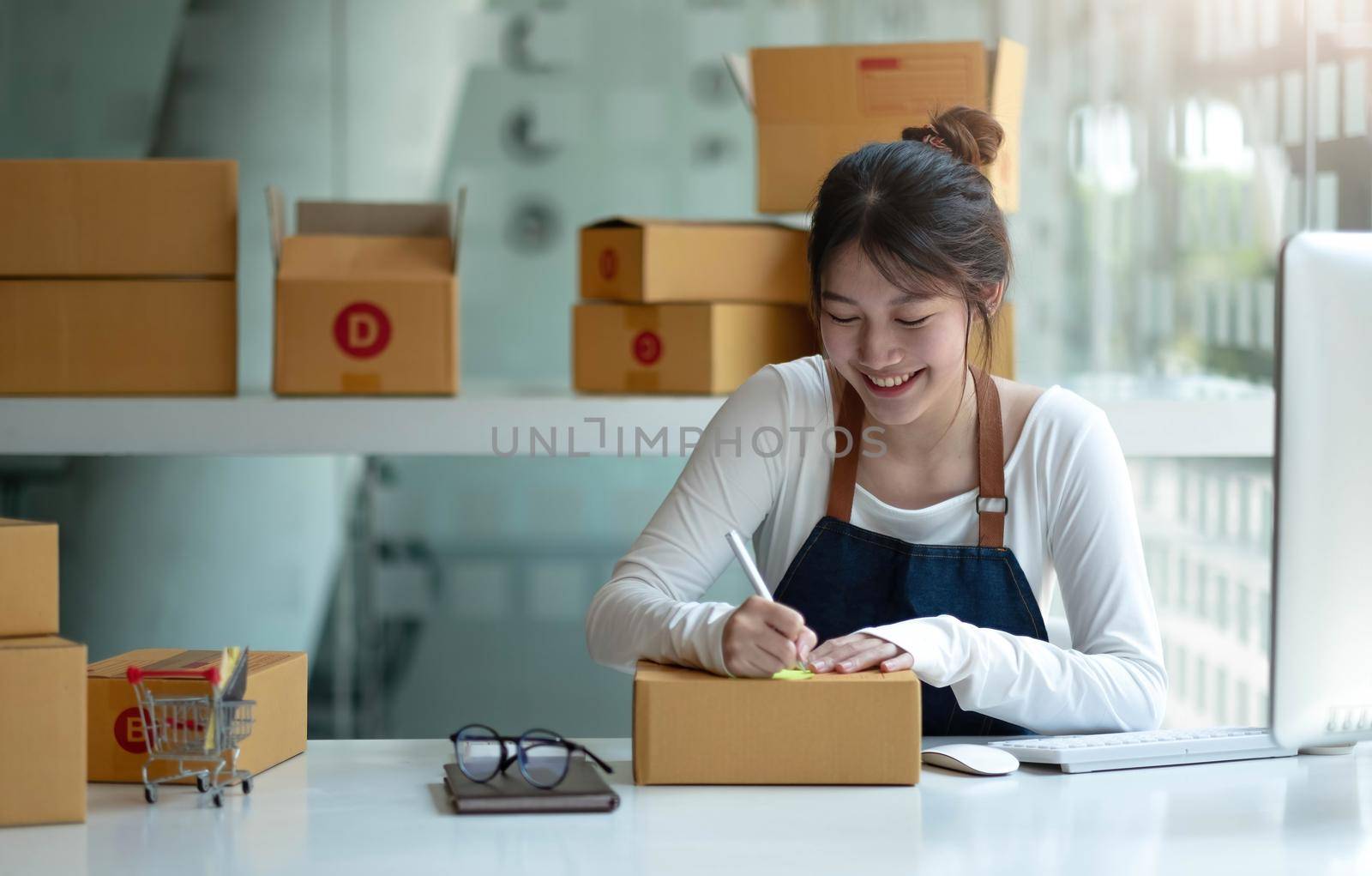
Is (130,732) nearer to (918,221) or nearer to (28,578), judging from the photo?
(28,578)

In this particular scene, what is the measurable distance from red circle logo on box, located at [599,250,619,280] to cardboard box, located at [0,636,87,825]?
152cm

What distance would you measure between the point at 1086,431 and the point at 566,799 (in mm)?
839

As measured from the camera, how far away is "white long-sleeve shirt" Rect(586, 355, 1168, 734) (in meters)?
1.36

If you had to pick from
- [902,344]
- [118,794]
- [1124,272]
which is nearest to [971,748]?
[902,344]

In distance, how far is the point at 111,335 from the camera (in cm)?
235

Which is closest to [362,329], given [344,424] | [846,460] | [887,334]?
[344,424]

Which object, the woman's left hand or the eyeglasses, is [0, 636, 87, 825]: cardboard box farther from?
the woman's left hand

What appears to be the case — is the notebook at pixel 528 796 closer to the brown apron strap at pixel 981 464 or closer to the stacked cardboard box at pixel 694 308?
the brown apron strap at pixel 981 464

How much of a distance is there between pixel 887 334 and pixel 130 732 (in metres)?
0.87

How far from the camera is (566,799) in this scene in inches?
43.4

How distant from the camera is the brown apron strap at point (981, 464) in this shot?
1.63 meters

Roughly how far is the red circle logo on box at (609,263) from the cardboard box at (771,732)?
1407 millimetres

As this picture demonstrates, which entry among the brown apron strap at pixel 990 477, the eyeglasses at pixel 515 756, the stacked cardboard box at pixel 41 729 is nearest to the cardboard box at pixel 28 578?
the stacked cardboard box at pixel 41 729

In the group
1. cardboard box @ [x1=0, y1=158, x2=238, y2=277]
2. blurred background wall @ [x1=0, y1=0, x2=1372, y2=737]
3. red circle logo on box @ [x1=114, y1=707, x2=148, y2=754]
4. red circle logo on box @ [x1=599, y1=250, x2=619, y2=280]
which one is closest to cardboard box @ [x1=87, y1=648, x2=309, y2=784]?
red circle logo on box @ [x1=114, y1=707, x2=148, y2=754]
